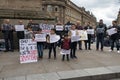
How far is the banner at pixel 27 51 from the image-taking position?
12.5m

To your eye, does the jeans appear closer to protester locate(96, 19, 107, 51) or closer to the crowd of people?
the crowd of people

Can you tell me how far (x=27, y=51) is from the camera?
1264 cm

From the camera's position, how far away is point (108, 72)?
1013 cm

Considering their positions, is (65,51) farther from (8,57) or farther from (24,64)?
(8,57)

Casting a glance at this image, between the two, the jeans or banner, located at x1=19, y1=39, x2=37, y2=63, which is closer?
banner, located at x1=19, y1=39, x2=37, y2=63

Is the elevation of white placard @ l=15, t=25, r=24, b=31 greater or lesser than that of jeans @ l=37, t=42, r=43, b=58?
greater

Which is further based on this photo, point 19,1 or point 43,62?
point 19,1

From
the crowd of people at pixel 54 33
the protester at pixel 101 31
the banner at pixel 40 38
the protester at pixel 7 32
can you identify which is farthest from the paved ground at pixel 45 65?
the protester at pixel 101 31

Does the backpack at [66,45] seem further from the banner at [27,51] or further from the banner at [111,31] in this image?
the banner at [111,31]

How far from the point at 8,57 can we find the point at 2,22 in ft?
11.3

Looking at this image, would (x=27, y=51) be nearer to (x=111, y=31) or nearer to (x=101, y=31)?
(x=101, y=31)

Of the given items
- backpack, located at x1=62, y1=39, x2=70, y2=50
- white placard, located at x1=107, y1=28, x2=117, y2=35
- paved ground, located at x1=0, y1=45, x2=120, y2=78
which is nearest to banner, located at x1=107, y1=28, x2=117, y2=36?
white placard, located at x1=107, y1=28, x2=117, y2=35

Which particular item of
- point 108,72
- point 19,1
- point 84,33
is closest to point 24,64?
point 108,72

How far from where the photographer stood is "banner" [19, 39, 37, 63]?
493 inches
